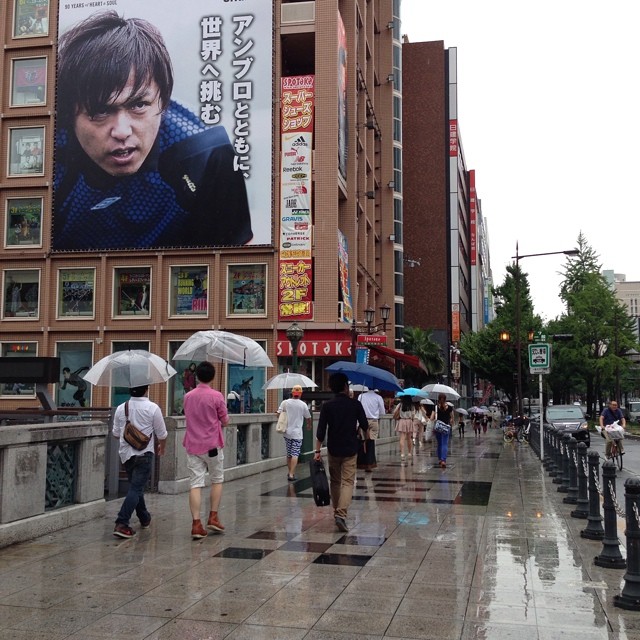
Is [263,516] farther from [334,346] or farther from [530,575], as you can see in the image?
[334,346]

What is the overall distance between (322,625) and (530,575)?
7.96ft

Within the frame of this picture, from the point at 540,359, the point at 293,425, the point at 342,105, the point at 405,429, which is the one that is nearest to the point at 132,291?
the point at 342,105

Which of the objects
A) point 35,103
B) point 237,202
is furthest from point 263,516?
point 35,103

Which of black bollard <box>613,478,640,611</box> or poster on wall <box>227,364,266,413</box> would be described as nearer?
black bollard <box>613,478,640,611</box>

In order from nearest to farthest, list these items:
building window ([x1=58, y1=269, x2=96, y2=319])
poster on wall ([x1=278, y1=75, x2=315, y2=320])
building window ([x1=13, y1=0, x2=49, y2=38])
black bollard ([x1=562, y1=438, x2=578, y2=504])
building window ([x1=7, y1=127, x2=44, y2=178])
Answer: black bollard ([x1=562, y1=438, x2=578, y2=504]) → poster on wall ([x1=278, y1=75, x2=315, y2=320]) → building window ([x1=58, y1=269, x2=96, y2=319]) → building window ([x1=7, y1=127, x2=44, y2=178]) → building window ([x1=13, y1=0, x2=49, y2=38])

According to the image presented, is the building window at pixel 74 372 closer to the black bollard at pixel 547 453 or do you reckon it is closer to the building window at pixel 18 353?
the building window at pixel 18 353

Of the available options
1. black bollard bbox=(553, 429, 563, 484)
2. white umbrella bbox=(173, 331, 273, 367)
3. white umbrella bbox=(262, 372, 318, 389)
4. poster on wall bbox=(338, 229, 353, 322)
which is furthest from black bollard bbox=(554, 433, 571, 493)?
poster on wall bbox=(338, 229, 353, 322)

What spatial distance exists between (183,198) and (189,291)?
432 centimetres

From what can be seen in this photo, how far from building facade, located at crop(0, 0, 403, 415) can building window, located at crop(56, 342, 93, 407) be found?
0.22 feet

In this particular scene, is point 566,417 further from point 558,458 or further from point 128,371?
point 128,371

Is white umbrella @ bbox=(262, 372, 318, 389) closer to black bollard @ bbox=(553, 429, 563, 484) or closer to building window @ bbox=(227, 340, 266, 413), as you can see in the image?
Answer: black bollard @ bbox=(553, 429, 563, 484)

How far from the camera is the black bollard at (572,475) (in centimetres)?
1160

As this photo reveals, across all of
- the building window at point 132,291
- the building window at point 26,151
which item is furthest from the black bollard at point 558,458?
the building window at point 26,151

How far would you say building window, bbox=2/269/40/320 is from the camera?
35312 millimetres
